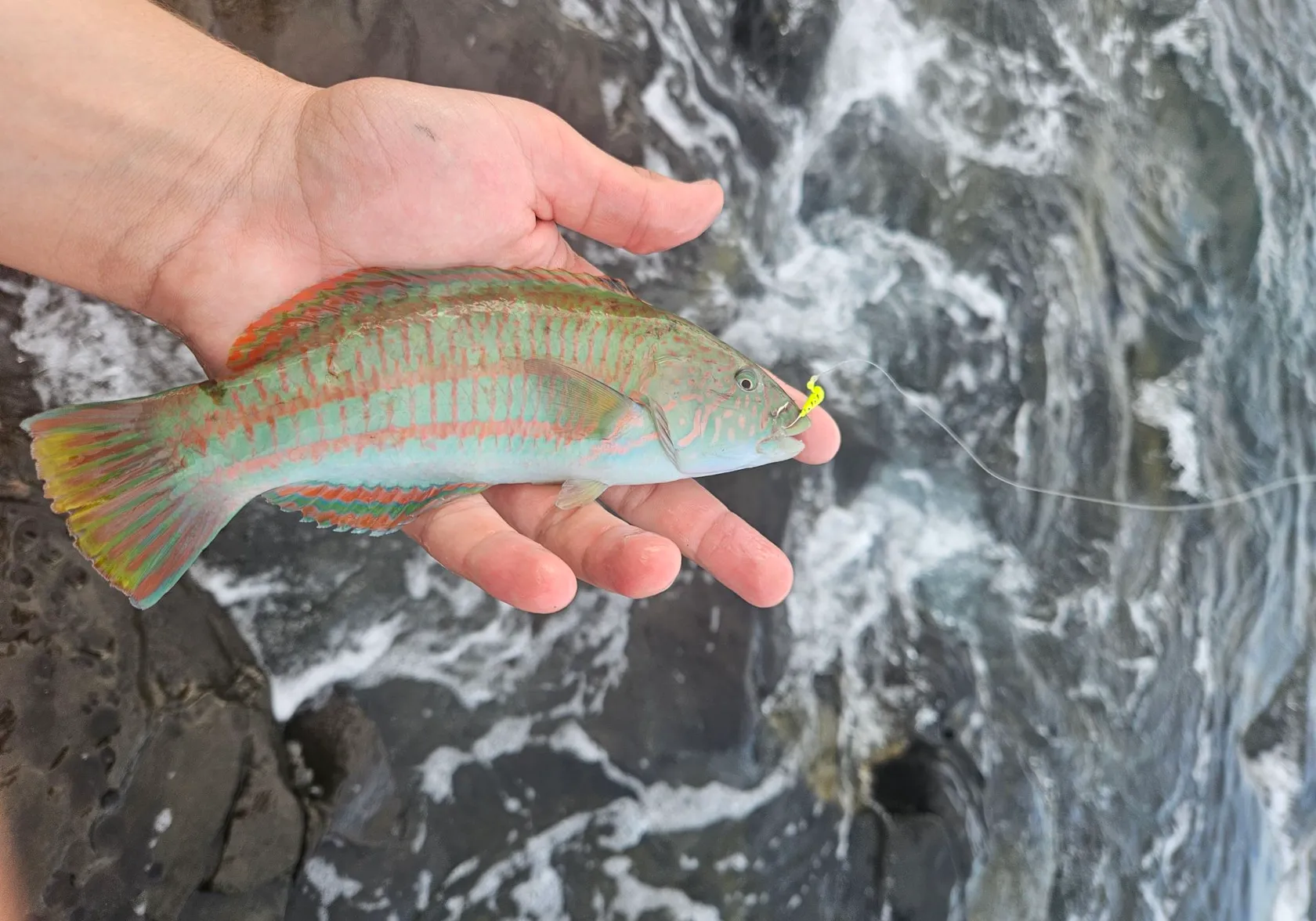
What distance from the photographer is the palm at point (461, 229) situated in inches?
123

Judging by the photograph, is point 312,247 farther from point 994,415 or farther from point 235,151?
point 994,415

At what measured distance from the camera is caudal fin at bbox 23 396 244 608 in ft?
8.70

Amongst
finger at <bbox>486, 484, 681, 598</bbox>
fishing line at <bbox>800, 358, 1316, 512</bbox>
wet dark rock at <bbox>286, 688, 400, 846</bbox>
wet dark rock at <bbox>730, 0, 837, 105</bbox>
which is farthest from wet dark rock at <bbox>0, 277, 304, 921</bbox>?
wet dark rock at <bbox>730, 0, 837, 105</bbox>

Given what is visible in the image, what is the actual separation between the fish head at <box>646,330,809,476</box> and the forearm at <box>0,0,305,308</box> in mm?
1863

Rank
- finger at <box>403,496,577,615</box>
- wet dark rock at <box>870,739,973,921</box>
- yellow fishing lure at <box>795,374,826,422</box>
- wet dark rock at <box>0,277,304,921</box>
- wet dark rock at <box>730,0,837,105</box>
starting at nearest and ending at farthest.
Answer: finger at <box>403,496,577,615</box>
yellow fishing lure at <box>795,374,826,422</box>
wet dark rock at <box>0,277,304,921</box>
wet dark rock at <box>870,739,973,921</box>
wet dark rock at <box>730,0,837,105</box>

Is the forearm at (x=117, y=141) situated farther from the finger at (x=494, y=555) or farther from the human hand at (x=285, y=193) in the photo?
the finger at (x=494, y=555)

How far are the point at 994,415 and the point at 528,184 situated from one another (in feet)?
14.2

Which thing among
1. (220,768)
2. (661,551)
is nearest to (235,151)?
(661,551)

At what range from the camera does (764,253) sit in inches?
227

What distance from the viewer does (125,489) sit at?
2713 millimetres

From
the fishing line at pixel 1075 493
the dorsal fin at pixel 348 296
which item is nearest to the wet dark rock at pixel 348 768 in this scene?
the dorsal fin at pixel 348 296

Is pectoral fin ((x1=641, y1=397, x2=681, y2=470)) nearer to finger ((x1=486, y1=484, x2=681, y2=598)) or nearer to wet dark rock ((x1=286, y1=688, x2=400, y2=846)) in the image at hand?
finger ((x1=486, y1=484, x2=681, y2=598))

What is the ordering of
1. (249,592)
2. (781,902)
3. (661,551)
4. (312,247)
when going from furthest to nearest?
(781,902), (249,592), (312,247), (661,551)

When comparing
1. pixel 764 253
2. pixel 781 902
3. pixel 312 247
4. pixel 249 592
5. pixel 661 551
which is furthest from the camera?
pixel 764 253
